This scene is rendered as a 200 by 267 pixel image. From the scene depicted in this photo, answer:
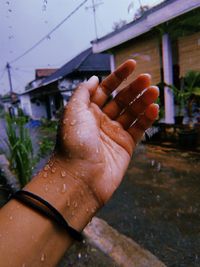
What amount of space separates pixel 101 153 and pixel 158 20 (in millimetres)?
5106

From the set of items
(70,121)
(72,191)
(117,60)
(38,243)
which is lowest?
(38,243)

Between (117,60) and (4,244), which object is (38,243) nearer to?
(4,244)

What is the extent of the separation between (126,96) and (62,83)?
36.3ft

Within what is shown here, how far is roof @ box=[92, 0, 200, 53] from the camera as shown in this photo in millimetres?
4855

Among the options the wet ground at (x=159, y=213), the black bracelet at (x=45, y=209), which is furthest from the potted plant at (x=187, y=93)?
the black bracelet at (x=45, y=209)

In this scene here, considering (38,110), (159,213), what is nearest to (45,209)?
(159,213)

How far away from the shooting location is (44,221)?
906 millimetres

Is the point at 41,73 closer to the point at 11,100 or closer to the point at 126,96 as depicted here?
the point at 11,100


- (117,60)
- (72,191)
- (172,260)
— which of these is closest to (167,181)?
(172,260)

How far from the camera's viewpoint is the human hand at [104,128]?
1.13 metres

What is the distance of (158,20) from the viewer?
5.52 metres

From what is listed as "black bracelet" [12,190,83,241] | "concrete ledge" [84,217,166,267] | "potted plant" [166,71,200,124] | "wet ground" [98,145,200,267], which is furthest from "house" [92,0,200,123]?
"black bracelet" [12,190,83,241]

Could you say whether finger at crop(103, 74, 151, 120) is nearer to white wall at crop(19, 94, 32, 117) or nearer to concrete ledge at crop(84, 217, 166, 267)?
concrete ledge at crop(84, 217, 166, 267)

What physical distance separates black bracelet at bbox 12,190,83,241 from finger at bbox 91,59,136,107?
24.6 inches
